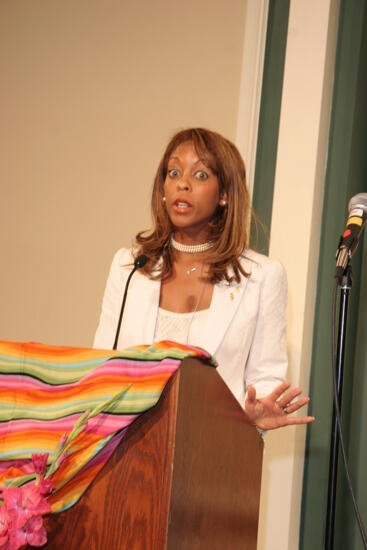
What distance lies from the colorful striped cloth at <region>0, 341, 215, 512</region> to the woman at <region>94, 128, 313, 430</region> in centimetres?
104

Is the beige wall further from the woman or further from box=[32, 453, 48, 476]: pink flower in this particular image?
box=[32, 453, 48, 476]: pink flower

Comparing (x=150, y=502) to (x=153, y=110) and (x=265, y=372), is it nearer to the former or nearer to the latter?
(x=265, y=372)

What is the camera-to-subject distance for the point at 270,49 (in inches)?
141

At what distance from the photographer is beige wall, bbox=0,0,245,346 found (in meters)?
3.86

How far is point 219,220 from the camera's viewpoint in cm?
269

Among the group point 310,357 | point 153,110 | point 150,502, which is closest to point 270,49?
point 153,110

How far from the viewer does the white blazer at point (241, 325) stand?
240 centimetres

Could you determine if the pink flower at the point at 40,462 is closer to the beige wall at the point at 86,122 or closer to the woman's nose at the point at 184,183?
Answer: the woman's nose at the point at 184,183

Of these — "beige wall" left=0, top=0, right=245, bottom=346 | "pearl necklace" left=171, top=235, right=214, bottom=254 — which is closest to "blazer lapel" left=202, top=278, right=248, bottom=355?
"pearl necklace" left=171, top=235, right=214, bottom=254

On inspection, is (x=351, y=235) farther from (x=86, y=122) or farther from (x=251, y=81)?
(x=86, y=122)

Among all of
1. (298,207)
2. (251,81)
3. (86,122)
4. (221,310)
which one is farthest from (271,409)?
(86,122)

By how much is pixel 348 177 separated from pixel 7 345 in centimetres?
205

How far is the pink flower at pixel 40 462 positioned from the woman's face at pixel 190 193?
1.41 m

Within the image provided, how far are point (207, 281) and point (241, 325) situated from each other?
223 millimetres
